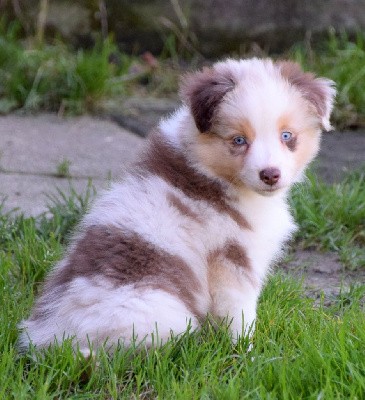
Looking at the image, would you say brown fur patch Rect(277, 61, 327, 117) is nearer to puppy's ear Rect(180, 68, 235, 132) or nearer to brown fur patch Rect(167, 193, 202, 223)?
puppy's ear Rect(180, 68, 235, 132)

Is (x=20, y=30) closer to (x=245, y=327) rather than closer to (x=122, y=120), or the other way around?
(x=122, y=120)

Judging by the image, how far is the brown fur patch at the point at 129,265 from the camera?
12.1 feet

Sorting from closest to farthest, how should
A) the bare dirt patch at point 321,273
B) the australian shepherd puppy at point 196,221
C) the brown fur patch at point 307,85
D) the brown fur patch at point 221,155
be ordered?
the australian shepherd puppy at point 196,221 < the brown fur patch at point 221,155 < the brown fur patch at point 307,85 < the bare dirt patch at point 321,273

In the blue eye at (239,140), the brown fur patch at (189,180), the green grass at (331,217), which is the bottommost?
the green grass at (331,217)

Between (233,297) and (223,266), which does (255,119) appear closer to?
(223,266)

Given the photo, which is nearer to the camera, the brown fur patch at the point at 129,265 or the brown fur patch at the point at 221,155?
the brown fur patch at the point at 129,265

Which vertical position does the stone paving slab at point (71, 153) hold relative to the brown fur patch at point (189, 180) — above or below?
below

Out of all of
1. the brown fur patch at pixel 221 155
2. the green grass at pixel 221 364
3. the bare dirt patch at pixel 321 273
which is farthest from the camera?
the bare dirt patch at pixel 321 273

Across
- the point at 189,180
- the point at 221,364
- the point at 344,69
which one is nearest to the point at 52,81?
the point at 344,69

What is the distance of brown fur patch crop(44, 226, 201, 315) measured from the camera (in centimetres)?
370

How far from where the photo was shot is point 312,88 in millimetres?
4113

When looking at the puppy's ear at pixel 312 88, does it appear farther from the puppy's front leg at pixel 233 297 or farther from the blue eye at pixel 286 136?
the puppy's front leg at pixel 233 297

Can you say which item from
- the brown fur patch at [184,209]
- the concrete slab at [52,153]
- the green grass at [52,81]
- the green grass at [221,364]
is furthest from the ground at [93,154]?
the brown fur patch at [184,209]

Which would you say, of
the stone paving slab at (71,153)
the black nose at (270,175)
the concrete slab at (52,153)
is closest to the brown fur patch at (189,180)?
the black nose at (270,175)
